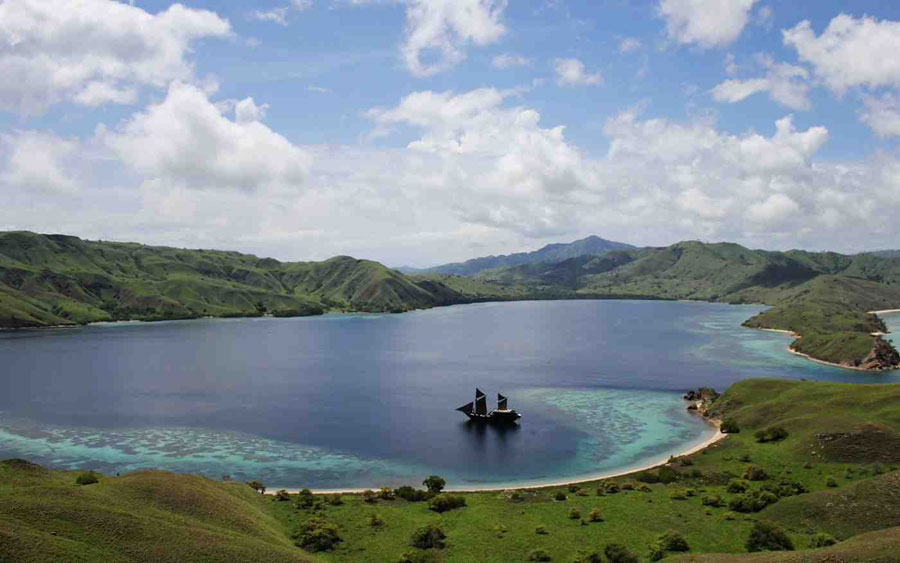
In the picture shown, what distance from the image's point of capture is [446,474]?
8869 centimetres

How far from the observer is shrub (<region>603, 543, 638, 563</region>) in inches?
2009

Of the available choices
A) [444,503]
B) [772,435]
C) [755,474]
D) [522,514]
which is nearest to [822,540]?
[755,474]

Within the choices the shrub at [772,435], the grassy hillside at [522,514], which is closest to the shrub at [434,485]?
the grassy hillside at [522,514]

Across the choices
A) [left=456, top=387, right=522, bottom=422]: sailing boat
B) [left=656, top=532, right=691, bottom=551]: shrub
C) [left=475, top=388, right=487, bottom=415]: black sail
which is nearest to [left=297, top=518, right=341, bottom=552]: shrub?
[left=656, top=532, right=691, bottom=551]: shrub

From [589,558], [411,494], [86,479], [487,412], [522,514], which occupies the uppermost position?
[86,479]

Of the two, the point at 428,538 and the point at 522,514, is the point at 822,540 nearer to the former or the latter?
the point at 522,514

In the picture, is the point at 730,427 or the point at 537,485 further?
the point at 730,427

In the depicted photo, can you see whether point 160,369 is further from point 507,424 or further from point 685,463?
point 685,463

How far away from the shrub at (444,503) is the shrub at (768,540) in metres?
31.4

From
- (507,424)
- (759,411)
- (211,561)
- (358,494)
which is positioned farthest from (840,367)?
(211,561)

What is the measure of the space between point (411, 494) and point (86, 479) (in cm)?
3771

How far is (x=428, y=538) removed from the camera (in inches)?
2259

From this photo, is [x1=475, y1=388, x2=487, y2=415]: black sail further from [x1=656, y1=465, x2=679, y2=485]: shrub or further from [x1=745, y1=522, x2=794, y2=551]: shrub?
[x1=745, y1=522, x2=794, y2=551]: shrub

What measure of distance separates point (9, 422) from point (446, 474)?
97600 millimetres
